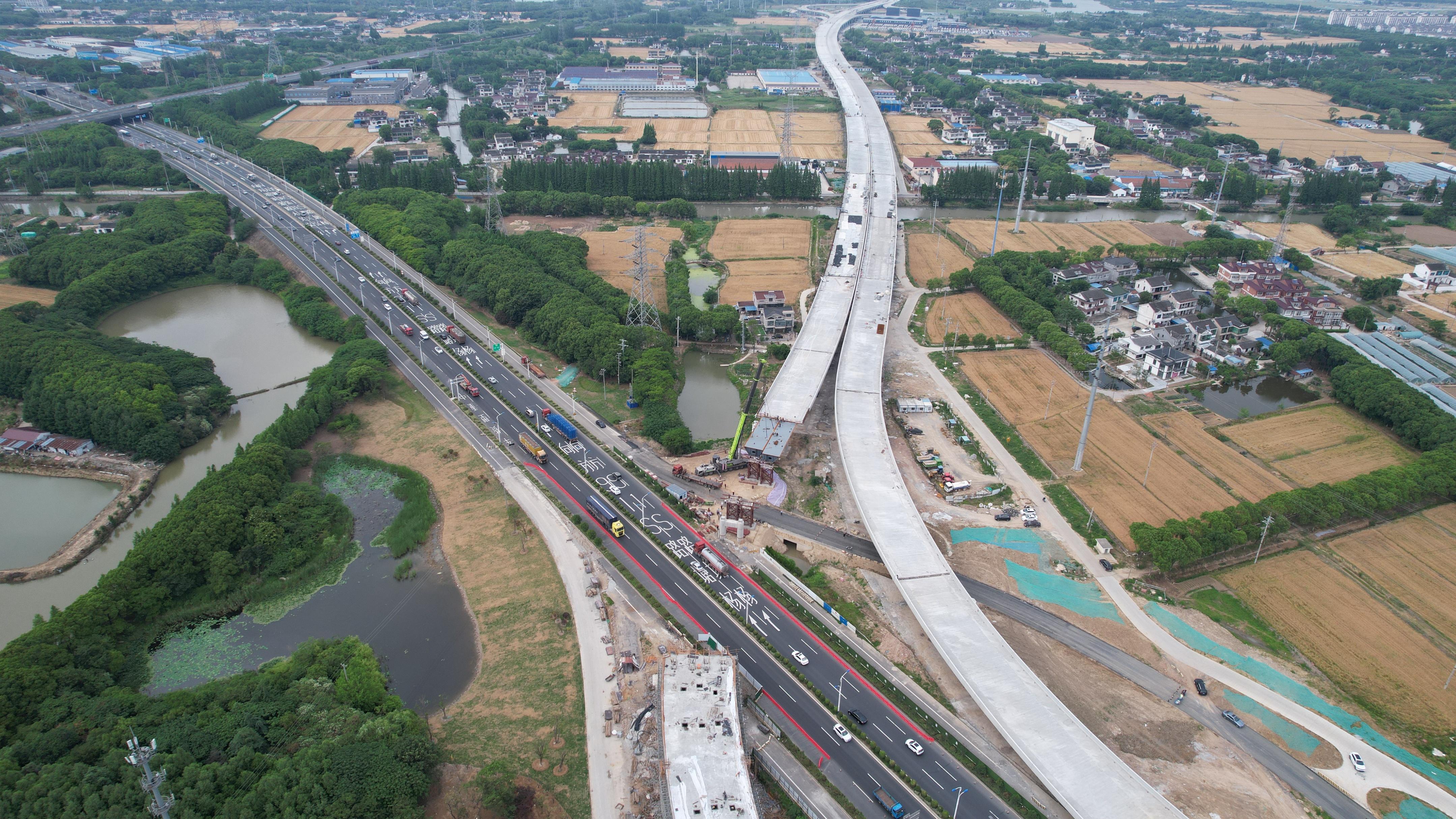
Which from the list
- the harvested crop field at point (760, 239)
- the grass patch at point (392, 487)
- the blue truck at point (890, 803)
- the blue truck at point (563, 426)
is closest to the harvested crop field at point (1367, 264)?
the harvested crop field at point (760, 239)

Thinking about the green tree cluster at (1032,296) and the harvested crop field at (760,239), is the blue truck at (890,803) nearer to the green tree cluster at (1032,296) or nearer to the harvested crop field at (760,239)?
the green tree cluster at (1032,296)

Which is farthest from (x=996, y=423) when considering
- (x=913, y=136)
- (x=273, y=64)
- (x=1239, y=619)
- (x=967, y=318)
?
(x=273, y=64)

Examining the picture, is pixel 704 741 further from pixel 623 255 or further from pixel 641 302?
pixel 623 255

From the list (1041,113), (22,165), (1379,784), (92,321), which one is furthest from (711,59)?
(1379,784)

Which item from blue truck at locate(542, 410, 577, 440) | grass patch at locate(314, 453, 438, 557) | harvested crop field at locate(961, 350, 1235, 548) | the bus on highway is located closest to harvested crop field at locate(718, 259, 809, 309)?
harvested crop field at locate(961, 350, 1235, 548)

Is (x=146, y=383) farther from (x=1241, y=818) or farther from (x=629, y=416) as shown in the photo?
(x=1241, y=818)

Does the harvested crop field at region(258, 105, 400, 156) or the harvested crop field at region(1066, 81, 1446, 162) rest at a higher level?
the harvested crop field at region(1066, 81, 1446, 162)

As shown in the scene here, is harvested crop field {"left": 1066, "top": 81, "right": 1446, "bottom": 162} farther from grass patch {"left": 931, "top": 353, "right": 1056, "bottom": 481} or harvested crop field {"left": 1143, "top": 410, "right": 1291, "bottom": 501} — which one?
grass patch {"left": 931, "top": 353, "right": 1056, "bottom": 481}
